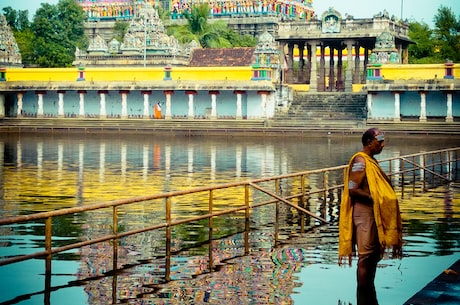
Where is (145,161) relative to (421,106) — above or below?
below

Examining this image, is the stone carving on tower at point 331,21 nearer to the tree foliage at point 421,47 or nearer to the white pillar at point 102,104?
the tree foliage at point 421,47

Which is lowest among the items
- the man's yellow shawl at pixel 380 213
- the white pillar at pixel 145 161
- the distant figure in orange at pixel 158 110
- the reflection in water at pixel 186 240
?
the reflection in water at pixel 186 240

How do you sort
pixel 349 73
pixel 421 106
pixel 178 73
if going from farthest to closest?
pixel 349 73, pixel 178 73, pixel 421 106

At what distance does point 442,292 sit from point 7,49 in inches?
2270

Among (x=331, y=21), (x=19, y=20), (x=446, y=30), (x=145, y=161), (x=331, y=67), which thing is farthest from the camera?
(x=19, y=20)

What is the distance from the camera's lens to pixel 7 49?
2537 inches

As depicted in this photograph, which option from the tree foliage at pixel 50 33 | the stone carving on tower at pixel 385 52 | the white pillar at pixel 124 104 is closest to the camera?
the stone carving on tower at pixel 385 52

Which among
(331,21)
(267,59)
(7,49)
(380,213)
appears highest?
(331,21)

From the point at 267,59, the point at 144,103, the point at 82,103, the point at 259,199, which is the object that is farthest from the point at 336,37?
the point at 259,199

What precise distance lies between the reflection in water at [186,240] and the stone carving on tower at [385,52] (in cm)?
2526

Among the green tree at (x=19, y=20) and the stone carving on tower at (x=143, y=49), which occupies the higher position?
the green tree at (x=19, y=20)

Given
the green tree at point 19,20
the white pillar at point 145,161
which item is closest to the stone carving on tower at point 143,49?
the white pillar at point 145,161

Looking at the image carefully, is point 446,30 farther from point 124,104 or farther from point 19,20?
point 19,20

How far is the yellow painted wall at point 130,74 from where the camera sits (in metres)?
57.5
